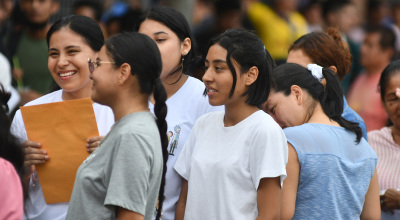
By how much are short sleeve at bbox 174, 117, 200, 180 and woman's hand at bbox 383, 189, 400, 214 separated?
4.46ft

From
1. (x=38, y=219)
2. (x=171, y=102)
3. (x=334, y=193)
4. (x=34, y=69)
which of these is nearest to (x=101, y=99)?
(x=171, y=102)

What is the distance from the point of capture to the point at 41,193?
2504mm

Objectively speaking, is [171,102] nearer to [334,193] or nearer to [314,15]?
[334,193]

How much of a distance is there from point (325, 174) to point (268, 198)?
1.39 feet

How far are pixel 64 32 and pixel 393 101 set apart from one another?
2.14 m

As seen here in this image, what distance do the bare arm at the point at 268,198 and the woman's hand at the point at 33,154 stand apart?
1.11 metres

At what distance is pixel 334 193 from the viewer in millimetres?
2396

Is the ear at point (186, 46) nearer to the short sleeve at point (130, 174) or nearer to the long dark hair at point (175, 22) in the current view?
the long dark hair at point (175, 22)

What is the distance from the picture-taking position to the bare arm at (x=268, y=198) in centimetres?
212

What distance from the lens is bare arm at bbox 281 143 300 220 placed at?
2.30 m

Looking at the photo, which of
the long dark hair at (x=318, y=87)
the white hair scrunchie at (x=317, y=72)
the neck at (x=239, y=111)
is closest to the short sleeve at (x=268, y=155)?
the neck at (x=239, y=111)

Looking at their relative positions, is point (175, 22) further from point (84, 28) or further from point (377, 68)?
point (377, 68)

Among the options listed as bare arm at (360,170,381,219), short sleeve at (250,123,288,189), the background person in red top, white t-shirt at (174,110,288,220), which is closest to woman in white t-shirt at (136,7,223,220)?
white t-shirt at (174,110,288,220)

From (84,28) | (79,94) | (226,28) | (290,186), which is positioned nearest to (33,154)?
(79,94)
